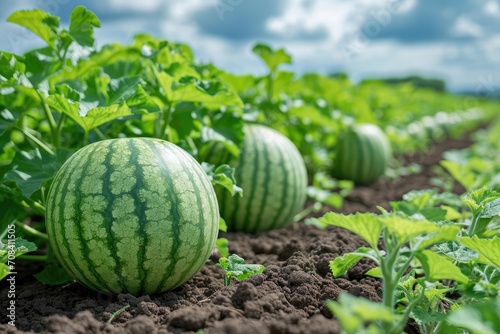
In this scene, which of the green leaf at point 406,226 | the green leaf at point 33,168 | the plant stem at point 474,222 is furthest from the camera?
the green leaf at point 33,168

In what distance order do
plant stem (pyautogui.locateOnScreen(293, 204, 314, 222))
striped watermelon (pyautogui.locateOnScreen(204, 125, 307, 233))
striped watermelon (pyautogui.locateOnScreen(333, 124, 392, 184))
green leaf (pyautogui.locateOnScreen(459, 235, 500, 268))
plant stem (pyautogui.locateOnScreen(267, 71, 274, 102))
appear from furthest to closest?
striped watermelon (pyautogui.locateOnScreen(333, 124, 392, 184))
plant stem (pyautogui.locateOnScreen(267, 71, 274, 102))
plant stem (pyautogui.locateOnScreen(293, 204, 314, 222))
striped watermelon (pyautogui.locateOnScreen(204, 125, 307, 233))
green leaf (pyautogui.locateOnScreen(459, 235, 500, 268))

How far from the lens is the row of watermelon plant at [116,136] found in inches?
89.6

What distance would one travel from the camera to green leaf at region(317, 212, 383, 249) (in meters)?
1.82

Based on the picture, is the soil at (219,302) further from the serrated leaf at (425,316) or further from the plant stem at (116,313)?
the serrated leaf at (425,316)

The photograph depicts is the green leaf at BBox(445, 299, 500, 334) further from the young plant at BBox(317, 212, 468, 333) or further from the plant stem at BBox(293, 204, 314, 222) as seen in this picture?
the plant stem at BBox(293, 204, 314, 222)

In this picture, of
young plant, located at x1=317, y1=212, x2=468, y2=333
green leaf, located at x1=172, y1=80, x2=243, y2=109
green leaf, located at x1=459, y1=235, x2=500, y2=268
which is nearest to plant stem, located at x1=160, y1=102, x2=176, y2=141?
green leaf, located at x1=172, y1=80, x2=243, y2=109

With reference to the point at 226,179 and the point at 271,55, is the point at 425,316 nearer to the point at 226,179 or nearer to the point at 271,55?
the point at 226,179

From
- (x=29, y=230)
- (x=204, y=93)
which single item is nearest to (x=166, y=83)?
(x=204, y=93)

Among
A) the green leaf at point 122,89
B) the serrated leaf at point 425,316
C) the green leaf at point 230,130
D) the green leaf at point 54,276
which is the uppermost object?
the green leaf at point 122,89

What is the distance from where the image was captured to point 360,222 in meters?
1.86

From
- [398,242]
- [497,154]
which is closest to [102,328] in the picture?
[398,242]

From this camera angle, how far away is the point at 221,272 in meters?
2.85

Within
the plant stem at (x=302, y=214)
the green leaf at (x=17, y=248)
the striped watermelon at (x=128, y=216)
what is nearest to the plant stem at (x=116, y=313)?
the striped watermelon at (x=128, y=216)

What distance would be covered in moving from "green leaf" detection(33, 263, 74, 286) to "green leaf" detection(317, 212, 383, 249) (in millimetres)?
1403
